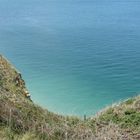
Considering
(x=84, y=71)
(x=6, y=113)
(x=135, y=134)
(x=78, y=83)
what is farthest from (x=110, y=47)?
(x=6, y=113)

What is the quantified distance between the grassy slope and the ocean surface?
935 centimetres

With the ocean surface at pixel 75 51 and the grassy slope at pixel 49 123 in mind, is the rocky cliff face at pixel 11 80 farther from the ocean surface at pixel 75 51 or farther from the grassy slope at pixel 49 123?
the ocean surface at pixel 75 51

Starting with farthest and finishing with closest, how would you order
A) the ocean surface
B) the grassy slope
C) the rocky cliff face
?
1. the ocean surface
2. the rocky cliff face
3. the grassy slope

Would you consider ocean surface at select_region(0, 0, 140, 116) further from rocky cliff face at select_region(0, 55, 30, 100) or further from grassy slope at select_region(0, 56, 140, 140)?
grassy slope at select_region(0, 56, 140, 140)

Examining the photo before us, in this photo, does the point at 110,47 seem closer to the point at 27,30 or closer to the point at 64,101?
the point at 27,30

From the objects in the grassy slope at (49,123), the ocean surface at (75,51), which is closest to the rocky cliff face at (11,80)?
the grassy slope at (49,123)

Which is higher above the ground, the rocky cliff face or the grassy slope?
the rocky cliff face

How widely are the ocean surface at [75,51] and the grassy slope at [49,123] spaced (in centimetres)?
935

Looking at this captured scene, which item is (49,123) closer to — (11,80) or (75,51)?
(11,80)

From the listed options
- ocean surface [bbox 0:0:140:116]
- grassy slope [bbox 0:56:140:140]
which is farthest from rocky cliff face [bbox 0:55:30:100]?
ocean surface [bbox 0:0:140:116]

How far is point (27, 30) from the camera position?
55219 mm

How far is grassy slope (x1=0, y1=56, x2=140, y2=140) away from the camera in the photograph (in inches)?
292

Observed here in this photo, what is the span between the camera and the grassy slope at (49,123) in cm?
741

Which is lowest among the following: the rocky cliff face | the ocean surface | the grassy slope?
the grassy slope
